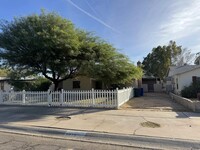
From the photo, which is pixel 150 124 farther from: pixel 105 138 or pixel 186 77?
pixel 186 77

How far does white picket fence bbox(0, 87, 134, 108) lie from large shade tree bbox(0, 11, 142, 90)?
269 centimetres

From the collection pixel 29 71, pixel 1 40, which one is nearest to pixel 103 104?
pixel 29 71

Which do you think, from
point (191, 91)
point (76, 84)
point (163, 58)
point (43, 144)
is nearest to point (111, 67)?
point (191, 91)

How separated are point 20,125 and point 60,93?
543 cm

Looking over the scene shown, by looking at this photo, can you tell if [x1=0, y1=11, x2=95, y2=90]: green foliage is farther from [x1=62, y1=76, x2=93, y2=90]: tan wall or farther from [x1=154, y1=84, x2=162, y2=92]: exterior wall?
[x1=154, y1=84, x2=162, y2=92]: exterior wall

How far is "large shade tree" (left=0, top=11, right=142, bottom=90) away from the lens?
14750 mm

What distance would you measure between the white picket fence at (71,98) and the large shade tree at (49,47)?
269cm

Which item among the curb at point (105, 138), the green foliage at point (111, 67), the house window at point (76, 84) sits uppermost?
the green foliage at point (111, 67)

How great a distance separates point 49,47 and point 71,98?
4065 mm

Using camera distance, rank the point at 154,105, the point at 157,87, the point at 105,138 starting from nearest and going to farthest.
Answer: the point at 105,138 → the point at 154,105 → the point at 157,87

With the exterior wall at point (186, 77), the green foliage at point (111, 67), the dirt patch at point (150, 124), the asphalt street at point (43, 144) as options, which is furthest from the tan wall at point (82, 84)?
the asphalt street at point (43, 144)

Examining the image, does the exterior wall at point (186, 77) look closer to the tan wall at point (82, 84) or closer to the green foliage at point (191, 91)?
the green foliage at point (191, 91)

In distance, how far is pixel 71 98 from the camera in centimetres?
1386

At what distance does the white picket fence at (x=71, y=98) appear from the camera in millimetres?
12758
